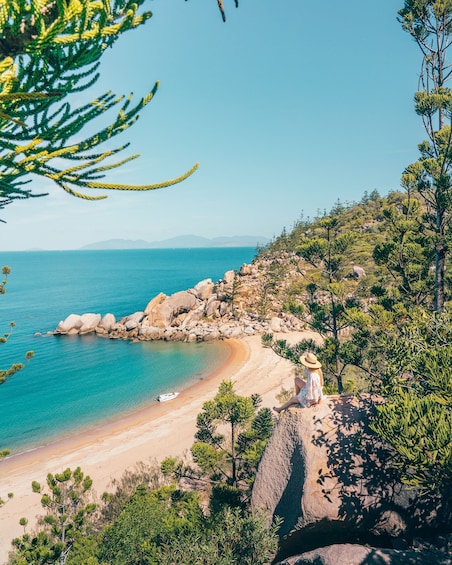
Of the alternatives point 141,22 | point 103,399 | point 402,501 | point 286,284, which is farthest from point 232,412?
point 286,284

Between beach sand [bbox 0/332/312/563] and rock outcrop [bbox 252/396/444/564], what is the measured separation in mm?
12298

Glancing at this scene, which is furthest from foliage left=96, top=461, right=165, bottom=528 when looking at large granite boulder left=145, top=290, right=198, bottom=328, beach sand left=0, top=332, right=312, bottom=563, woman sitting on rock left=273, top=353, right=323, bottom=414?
large granite boulder left=145, top=290, right=198, bottom=328

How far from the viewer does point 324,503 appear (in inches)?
282

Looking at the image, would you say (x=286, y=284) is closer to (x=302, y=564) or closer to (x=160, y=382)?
(x=160, y=382)

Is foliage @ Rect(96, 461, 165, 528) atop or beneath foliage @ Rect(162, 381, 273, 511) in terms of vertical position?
beneath

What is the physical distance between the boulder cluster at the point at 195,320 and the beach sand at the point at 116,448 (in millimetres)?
12555

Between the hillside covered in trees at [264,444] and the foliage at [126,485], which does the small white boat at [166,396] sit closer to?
the hillside covered in trees at [264,444]

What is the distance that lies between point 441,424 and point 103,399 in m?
28.8

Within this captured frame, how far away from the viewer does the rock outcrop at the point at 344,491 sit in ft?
23.4

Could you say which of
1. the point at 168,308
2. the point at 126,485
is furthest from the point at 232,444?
the point at 168,308

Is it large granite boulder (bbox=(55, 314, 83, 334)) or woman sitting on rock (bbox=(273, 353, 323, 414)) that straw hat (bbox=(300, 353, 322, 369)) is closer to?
woman sitting on rock (bbox=(273, 353, 323, 414))

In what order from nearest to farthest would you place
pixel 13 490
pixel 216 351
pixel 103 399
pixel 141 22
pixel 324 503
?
pixel 141 22
pixel 324 503
pixel 13 490
pixel 103 399
pixel 216 351

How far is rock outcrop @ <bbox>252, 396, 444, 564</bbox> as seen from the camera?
7.12 meters

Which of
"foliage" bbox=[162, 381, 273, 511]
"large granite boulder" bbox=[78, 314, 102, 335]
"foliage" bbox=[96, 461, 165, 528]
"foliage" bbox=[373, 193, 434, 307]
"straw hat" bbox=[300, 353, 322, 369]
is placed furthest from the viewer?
"large granite boulder" bbox=[78, 314, 102, 335]
